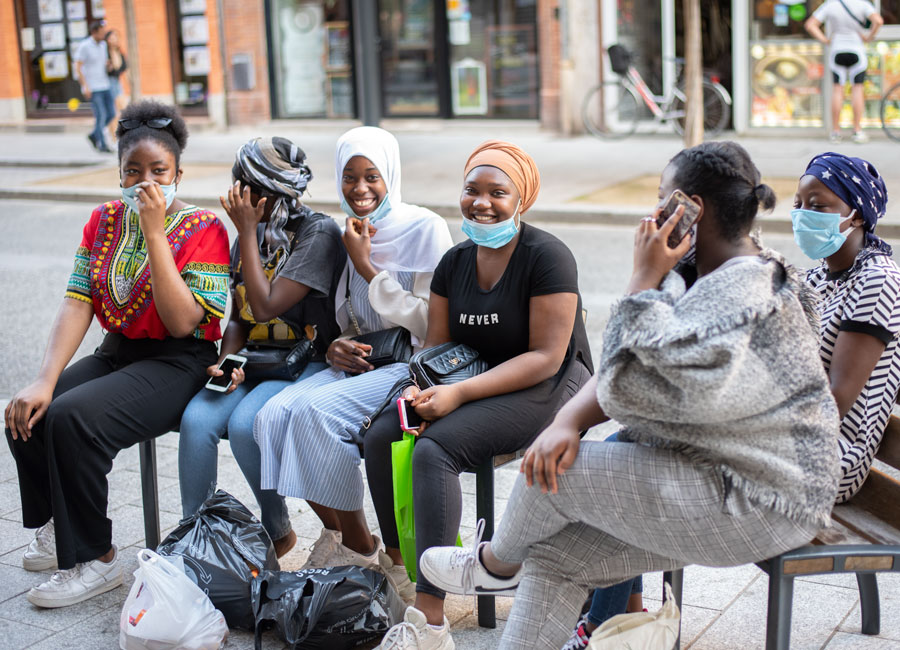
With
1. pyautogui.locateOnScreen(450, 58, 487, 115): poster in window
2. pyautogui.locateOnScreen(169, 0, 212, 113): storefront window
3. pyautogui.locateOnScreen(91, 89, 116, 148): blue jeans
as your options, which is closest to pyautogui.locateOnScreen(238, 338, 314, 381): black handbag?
pyautogui.locateOnScreen(450, 58, 487, 115): poster in window

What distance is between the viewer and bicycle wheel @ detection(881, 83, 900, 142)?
1327 cm

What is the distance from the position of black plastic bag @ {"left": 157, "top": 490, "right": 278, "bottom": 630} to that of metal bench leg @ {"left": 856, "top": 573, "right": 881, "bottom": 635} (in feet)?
5.81

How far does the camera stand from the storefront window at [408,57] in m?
17.6

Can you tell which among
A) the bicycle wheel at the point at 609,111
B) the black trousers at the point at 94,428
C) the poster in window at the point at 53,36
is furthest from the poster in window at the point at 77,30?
the black trousers at the point at 94,428

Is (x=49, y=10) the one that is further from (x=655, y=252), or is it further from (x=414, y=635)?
(x=655, y=252)

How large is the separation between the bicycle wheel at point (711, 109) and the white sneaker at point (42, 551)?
12302 mm

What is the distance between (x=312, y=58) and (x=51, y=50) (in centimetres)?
582

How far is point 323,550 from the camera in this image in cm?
358

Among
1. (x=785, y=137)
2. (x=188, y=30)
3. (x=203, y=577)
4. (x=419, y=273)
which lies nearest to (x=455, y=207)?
(x=785, y=137)

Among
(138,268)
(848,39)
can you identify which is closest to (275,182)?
(138,268)

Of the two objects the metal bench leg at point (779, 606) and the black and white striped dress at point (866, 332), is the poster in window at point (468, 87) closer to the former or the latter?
the black and white striped dress at point (866, 332)

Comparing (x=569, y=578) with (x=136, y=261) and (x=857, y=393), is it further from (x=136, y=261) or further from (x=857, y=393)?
(x=136, y=261)

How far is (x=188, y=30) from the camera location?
19375 millimetres

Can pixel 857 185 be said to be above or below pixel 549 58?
below
